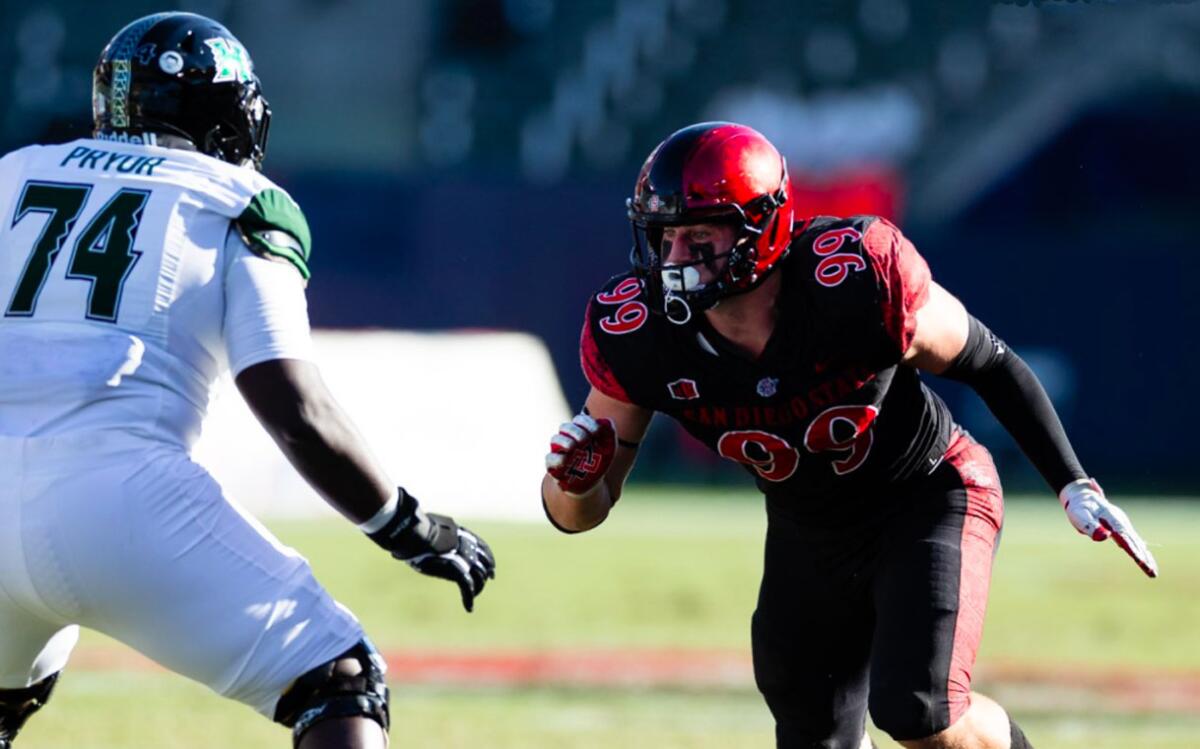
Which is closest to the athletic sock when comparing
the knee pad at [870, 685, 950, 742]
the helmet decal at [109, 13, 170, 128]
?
the knee pad at [870, 685, 950, 742]

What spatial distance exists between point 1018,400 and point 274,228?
1.63m

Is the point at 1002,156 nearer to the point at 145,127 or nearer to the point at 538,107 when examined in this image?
the point at 538,107

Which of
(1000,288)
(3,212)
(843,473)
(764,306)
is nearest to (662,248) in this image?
(764,306)

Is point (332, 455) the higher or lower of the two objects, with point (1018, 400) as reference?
higher

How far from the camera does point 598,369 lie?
3.81m

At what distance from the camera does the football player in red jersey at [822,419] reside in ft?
12.0

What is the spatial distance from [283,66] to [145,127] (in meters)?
14.2

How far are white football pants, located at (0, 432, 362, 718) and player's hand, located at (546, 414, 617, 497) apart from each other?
2.81 feet

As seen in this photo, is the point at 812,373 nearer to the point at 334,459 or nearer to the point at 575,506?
the point at 575,506

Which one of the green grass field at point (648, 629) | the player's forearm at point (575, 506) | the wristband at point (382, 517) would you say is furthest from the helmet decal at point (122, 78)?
the green grass field at point (648, 629)

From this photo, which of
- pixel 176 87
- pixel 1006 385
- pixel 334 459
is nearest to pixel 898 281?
pixel 1006 385

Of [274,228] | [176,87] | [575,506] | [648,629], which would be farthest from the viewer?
[648,629]

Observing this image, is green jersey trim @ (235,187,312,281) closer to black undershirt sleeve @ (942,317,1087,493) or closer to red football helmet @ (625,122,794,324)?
red football helmet @ (625,122,794,324)

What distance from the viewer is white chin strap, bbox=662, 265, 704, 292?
3.66 metres
